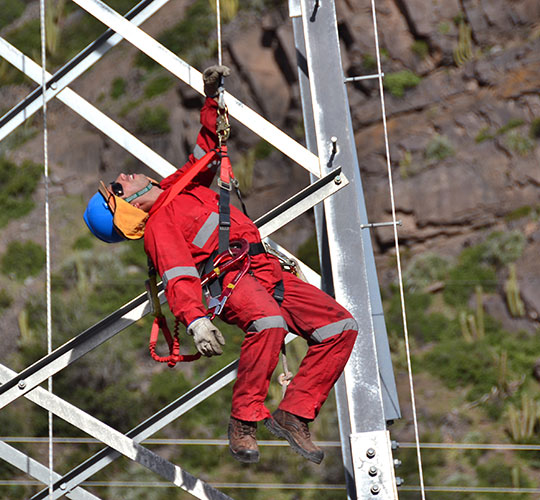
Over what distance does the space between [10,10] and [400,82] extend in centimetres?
946

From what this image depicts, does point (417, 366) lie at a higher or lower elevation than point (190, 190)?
higher

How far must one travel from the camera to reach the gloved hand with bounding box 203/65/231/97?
4730 mm

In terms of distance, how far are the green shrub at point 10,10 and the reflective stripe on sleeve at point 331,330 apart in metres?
18.8

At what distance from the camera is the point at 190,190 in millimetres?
4914

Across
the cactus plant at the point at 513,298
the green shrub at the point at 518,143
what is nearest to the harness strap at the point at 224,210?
the cactus plant at the point at 513,298

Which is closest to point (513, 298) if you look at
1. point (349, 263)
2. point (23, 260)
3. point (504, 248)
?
point (504, 248)

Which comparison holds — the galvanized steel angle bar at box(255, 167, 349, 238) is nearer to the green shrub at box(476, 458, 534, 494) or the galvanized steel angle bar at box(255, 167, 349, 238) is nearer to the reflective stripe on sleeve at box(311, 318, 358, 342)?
the reflective stripe on sleeve at box(311, 318, 358, 342)

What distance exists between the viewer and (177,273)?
4.39 meters

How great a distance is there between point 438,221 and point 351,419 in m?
12.3

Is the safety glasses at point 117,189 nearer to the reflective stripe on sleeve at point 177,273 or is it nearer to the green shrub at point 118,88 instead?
the reflective stripe on sleeve at point 177,273

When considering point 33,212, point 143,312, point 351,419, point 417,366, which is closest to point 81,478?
point 143,312

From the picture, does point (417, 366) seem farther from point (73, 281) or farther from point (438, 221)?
point (73, 281)

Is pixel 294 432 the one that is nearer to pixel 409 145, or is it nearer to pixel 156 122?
pixel 409 145

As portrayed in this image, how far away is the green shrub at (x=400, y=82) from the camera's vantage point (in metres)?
18.4
